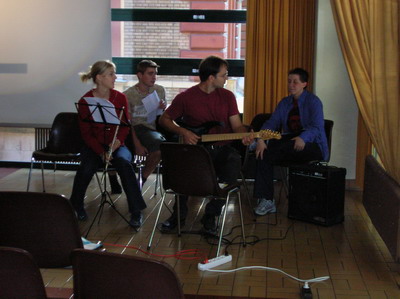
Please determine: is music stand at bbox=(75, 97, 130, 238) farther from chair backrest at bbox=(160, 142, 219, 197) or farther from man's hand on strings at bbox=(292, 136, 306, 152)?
man's hand on strings at bbox=(292, 136, 306, 152)

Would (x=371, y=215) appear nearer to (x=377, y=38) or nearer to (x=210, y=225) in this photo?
(x=210, y=225)

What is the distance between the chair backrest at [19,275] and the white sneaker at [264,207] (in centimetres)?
338

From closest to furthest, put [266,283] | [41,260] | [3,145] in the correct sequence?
1. [41,260]
2. [266,283]
3. [3,145]

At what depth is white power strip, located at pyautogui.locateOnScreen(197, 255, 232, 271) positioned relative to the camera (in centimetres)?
404

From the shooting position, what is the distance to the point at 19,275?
7.02ft

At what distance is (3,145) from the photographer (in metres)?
8.24

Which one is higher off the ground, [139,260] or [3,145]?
[139,260]

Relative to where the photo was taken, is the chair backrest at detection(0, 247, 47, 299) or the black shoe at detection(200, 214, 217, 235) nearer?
the chair backrest at detection(0, 247, 47, 299)

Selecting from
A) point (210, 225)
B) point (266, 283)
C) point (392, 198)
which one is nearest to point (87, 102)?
point (210, 225)

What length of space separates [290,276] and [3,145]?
539cm

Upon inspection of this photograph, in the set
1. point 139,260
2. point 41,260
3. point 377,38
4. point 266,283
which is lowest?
point 266,283

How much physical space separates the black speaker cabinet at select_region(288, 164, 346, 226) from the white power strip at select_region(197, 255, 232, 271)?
1.20 meters

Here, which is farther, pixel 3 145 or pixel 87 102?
pixel 3 145

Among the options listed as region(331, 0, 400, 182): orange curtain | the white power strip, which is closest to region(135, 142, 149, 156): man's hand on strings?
the white power strip
